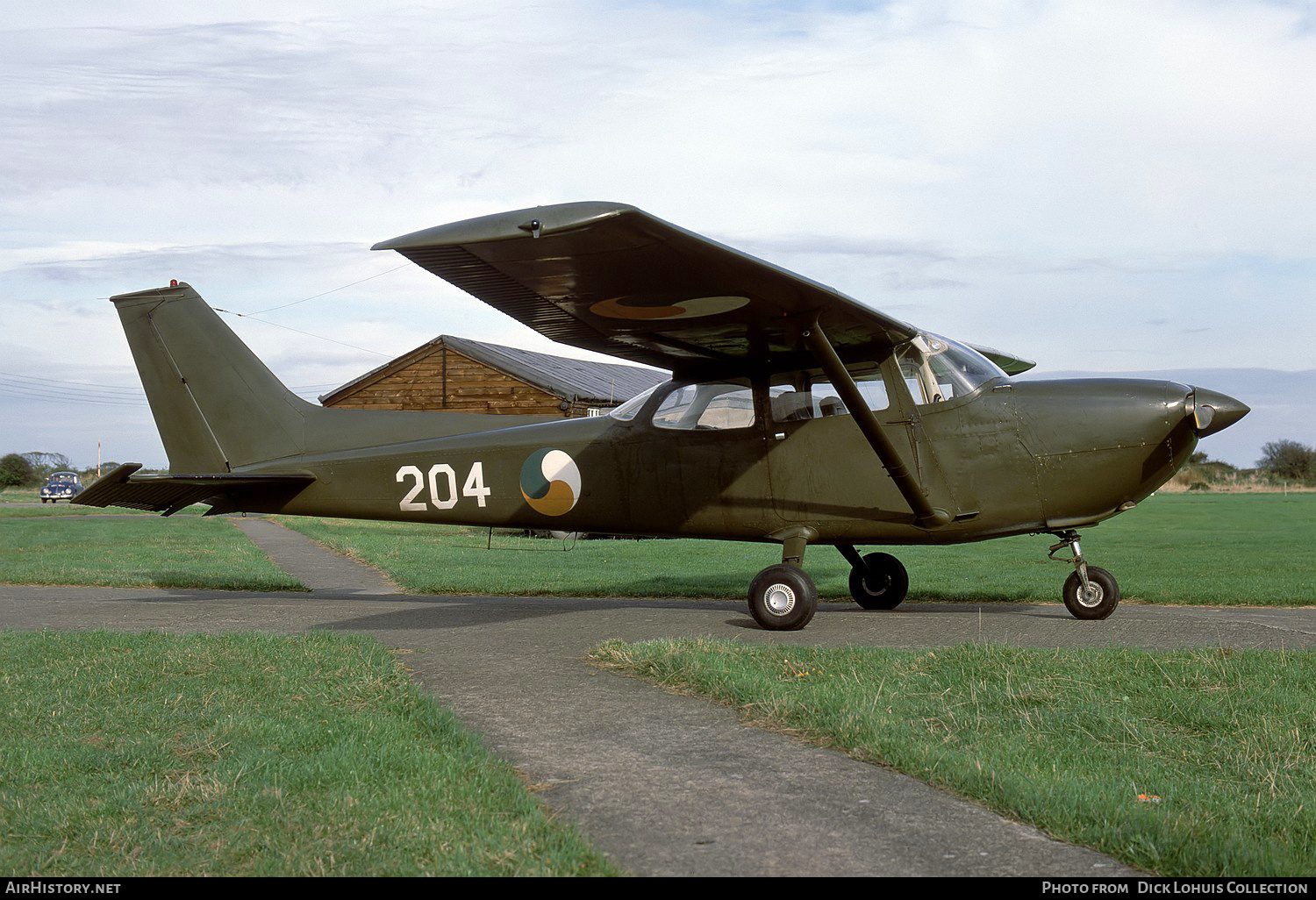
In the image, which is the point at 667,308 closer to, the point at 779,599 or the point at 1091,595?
the point at 779,599

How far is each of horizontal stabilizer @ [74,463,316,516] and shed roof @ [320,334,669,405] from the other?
18.4m

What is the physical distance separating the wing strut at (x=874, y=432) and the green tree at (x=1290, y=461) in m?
80.3

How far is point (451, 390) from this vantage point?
33.2 m

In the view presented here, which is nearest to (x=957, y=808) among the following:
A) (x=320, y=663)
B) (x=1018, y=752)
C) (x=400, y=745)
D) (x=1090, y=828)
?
(x=1090, y=828)

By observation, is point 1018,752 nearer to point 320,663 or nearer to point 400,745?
point 400,745

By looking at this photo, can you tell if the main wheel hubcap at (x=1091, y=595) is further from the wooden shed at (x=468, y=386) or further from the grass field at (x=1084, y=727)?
the wooden shed at (x=468, y=386)

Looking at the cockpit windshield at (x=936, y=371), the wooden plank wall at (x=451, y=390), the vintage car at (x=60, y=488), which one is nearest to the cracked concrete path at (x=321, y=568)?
the cockpit windshield at (x=936, y=371)

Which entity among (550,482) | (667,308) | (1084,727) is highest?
(667,308)

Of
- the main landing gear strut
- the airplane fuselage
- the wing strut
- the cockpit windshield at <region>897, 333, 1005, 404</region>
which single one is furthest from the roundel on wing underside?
the main landing gear strut

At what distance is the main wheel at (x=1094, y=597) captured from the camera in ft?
32.2

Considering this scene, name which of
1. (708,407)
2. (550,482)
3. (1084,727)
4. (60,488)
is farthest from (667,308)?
(60,488)

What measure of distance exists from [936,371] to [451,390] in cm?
2500

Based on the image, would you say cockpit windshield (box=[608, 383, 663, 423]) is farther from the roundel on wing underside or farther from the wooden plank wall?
the wooden plank wall

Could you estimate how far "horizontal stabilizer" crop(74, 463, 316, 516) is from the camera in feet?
36.7
